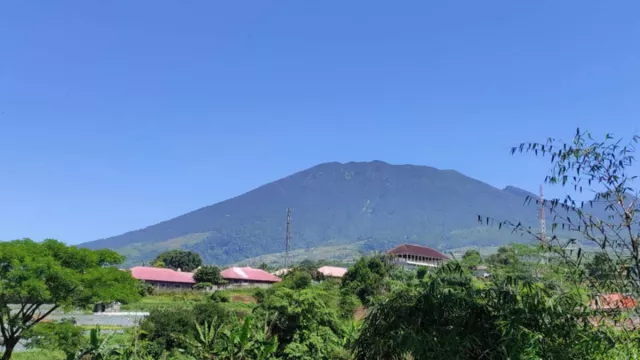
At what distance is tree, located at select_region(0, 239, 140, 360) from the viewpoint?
12.6 meters

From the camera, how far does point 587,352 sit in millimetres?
4977

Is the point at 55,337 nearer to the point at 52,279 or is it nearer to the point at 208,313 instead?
the point at 52,279

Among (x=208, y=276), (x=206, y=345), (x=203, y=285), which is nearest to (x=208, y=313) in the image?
(x=206, y=345)

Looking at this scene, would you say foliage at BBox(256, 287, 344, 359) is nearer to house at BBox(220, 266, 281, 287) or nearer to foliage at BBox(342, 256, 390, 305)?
foliage at BBox(342, 256, 390, 305)

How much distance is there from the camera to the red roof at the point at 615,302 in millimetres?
4711

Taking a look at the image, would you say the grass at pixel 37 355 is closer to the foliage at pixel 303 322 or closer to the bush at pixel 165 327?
the bush at pixel 165 327

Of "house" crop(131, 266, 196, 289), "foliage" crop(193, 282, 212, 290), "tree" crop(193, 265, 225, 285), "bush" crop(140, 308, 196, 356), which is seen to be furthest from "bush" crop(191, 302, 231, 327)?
"house" crop(131, 266, 196, 289)

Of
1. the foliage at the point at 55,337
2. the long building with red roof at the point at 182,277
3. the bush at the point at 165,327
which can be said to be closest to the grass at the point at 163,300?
the long building with red roof at the point at 182,277

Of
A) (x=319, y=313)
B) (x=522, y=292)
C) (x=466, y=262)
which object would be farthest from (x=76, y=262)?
(x=522, y=292)

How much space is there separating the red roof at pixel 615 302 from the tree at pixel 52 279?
38.3ft

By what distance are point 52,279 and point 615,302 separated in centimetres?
1217

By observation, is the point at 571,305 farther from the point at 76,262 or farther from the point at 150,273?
the point at 150,273

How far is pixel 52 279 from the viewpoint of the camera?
12.9m

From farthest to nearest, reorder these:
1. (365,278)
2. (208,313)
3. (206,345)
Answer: (365,278) < (208,313) < (206,345)
